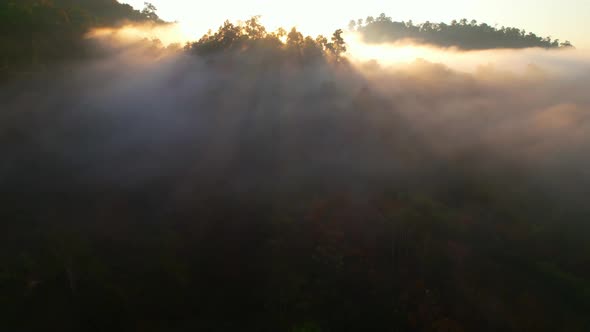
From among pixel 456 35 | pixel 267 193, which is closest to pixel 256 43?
pixel 267 193

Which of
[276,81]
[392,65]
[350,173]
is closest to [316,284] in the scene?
[350,173]

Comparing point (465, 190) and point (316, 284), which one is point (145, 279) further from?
point (465, 190)

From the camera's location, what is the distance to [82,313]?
11.5 meters

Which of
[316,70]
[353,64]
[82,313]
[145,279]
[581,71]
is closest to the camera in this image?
[82,313]

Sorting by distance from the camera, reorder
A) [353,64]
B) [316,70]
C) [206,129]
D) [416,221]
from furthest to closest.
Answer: [353,64] → [316,70] → [206,129] → [416,221]

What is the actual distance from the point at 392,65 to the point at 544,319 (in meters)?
32.2

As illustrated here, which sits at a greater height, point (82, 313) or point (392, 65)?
point (392, 65)

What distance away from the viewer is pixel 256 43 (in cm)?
2709

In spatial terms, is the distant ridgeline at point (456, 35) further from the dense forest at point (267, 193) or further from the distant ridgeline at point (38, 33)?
the distant ridgeline at point (38, 33)

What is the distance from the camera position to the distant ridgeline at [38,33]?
20.4m

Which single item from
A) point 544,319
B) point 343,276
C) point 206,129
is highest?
point 206,129

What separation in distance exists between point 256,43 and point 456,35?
50663 millimetres

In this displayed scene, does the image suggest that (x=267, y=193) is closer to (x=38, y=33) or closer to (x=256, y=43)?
(x=256, y=43)

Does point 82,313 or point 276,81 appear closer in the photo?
point 82,313
